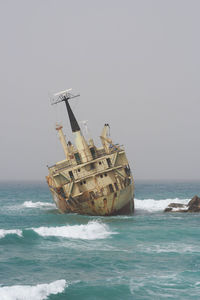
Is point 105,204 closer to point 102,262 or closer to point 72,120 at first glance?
point 72,120

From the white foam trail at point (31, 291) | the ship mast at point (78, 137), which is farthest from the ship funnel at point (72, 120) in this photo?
the white foam trail at point (31, 291)

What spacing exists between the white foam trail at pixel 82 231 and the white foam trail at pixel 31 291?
1248 cm

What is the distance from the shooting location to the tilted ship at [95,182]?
39.0 metres

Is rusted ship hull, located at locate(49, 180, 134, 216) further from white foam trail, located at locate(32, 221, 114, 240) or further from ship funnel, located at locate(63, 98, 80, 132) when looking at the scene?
ship funnel, located at locate(63, 98, 80, 132)

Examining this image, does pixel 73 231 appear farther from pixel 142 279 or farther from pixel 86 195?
pixel 142 279

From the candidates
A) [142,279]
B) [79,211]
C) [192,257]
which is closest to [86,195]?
[79,211]

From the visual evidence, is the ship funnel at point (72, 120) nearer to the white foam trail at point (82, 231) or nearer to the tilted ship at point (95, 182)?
the tilted ship at point (95, 182)

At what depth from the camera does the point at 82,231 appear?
33750 mm

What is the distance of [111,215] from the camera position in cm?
4003

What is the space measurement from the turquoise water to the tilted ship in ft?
8.91

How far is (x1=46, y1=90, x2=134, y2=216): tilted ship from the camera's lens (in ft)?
128

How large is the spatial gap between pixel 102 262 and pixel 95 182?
16.4m

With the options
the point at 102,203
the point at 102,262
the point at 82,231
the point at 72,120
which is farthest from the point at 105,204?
the point at 102,262

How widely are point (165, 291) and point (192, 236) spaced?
14.2 metres
